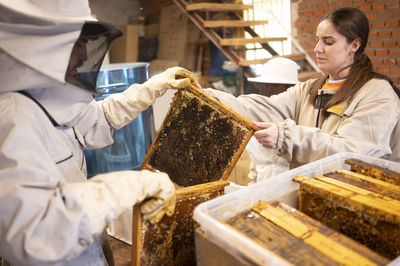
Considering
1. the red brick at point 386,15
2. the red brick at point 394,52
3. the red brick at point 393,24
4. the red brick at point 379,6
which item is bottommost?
the red brick at point 394,52

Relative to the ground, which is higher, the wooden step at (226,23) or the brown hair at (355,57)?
the wooden step at (226,23)

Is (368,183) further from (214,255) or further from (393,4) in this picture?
(393,4)

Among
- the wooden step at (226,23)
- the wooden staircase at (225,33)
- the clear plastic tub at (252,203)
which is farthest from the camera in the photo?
the wooden step at (226,23)

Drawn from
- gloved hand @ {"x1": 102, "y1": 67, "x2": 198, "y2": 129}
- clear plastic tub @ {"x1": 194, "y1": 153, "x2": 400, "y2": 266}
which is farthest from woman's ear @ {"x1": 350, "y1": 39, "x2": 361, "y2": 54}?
gloved hand @ {"x1": 102, "y1": 67, "x2": 198, "y2": 129}

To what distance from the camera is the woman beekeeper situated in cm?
161

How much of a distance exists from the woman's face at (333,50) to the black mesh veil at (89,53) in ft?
4.05

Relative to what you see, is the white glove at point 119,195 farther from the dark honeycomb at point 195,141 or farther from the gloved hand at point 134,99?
the gloved hand at point 134,99

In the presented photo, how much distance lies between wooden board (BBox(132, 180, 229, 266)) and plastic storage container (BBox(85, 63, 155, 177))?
1669 millimetres

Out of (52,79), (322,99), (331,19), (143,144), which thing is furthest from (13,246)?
(143,144)

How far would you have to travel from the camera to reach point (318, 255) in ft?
2.53

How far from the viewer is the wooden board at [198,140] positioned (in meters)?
1.41

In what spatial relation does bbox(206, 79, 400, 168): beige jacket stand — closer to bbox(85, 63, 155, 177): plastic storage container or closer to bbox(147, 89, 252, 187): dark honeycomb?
bbox(147, 89, 252, 187): dark honeycomb

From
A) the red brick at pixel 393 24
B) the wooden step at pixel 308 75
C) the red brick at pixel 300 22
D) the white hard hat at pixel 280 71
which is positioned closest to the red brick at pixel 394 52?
the red brick at pixel 393 24

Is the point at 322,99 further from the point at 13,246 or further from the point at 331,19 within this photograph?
the point at 13,246
